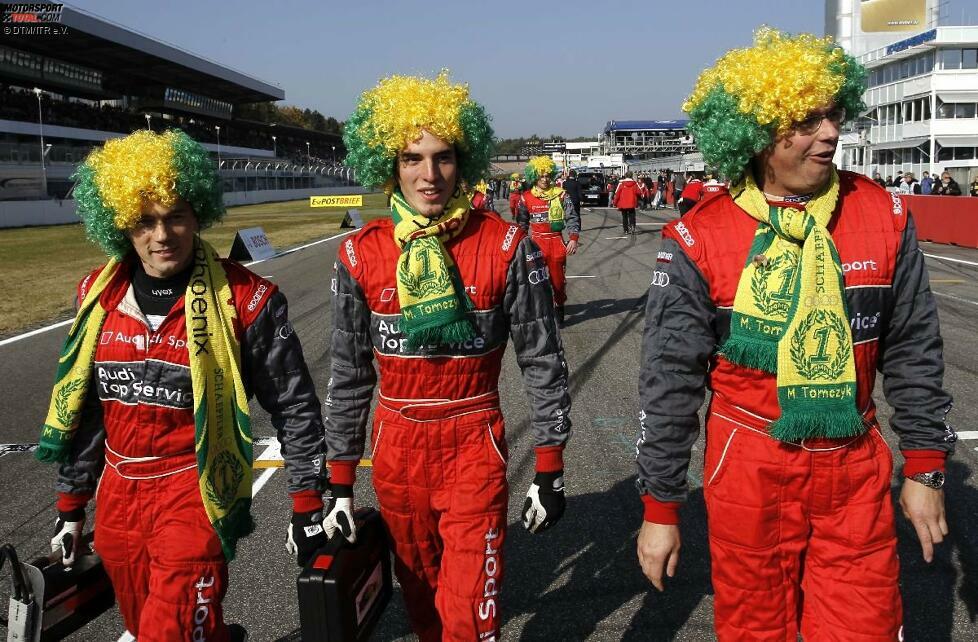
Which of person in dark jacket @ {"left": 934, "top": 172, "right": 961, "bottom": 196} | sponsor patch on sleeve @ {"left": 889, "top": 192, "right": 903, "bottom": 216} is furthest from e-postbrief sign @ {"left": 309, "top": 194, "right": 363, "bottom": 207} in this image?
sponsor patch on sleeve @ {"left": 889, "top": 192, "right": 903, "bottom": 216}

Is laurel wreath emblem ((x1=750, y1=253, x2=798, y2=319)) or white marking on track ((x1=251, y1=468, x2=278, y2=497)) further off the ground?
laurel wreath emblem ((x1=750, y1=253, x2=798, y2=319))

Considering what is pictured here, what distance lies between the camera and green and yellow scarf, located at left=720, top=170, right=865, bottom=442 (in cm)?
228

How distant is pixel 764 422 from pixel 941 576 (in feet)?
6.86

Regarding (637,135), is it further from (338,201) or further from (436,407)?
(436,407)

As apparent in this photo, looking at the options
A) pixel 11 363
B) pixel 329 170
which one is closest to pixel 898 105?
pixel 329 170

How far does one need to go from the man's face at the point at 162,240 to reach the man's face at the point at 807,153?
1887 millimetres

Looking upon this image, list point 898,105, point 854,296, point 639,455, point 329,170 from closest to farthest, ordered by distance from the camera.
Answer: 1. point 854,296
2. point 639,455
3. point 898,105
4. point 329,170

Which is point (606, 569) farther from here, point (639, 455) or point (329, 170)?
point (329, 170)

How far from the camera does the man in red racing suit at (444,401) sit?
2.70 meters

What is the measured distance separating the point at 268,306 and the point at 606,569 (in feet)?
7.00

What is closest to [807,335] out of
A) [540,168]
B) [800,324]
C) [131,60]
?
[800,324]

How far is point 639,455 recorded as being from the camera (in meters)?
2.50

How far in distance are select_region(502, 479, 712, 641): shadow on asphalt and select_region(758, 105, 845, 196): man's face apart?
1.96 meters

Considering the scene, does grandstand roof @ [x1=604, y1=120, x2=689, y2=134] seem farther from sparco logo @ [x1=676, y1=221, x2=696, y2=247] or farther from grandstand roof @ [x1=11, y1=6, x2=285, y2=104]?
sparco logo @ [x1=676, y1=221, x2=696, y2=247]
